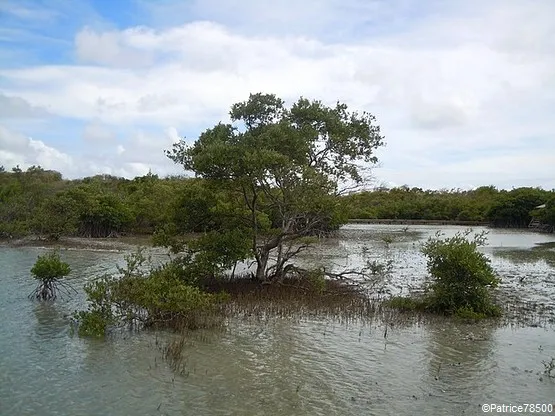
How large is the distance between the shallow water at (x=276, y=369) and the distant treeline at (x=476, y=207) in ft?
136

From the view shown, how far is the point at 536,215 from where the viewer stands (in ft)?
204

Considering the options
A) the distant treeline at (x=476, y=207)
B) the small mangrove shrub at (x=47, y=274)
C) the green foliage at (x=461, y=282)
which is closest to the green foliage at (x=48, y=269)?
the small mangrove shrub at (x=47, y=274)

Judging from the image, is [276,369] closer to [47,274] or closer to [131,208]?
[47,274]

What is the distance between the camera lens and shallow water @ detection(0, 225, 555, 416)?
8.61 meters

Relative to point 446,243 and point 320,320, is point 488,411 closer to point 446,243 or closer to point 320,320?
point 320,320

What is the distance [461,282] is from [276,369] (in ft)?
25.0

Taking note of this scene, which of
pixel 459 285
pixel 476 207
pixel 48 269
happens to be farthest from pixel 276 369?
pixel 476 207

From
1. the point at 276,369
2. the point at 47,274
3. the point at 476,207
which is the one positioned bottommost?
the point at 276,369

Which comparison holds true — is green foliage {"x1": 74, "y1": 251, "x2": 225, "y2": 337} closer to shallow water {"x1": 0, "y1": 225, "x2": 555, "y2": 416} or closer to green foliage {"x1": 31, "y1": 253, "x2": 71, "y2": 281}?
shallow water {"x1": 0, "y1": 225, "x2": 555, "y2": 416}

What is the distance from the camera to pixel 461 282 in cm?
1550

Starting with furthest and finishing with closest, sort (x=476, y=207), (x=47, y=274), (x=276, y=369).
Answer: (x=476, y=207)
(x=47, y=274)
(x=276, y=369)

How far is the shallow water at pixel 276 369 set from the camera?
8609 mm

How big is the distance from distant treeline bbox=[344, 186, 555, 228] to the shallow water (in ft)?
136

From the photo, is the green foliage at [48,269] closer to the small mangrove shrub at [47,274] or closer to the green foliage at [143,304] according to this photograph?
the small mangrove shrub at [47,274]
